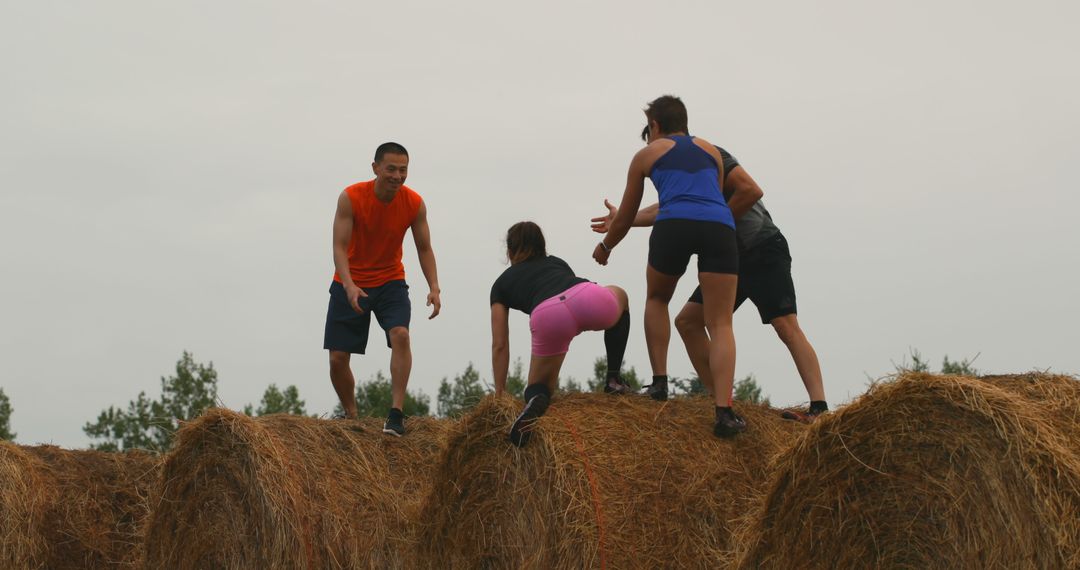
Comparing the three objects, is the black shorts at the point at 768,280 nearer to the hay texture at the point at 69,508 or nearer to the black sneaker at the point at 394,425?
the black sneaker at the point at 394,425

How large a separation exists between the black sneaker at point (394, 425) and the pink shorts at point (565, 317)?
2.42 meters

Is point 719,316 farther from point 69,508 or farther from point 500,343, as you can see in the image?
point 69,508

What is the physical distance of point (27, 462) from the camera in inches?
425

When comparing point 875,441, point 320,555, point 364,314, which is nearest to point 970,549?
point 875,441

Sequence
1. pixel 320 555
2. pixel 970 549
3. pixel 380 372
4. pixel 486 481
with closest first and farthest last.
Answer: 1. pixel 970 549
2. pixel 486 481
3. pixel 320 555
4. pixel 380 372

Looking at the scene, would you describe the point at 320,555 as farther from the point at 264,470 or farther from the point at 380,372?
the point at 380,372

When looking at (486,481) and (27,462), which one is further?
(27,462)

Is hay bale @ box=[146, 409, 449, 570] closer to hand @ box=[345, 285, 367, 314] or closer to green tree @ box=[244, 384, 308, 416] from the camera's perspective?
hand @ box=[345, 285, 367, 314]

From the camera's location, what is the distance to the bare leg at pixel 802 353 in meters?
8.12

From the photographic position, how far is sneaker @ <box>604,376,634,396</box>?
816cm

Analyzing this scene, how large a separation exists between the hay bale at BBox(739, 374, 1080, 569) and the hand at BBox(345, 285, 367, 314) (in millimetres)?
4079

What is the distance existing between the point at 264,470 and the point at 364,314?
1820 mm

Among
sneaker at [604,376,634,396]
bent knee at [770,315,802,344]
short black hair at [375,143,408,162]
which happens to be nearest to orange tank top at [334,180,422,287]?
short black hair at [375,143,408,162]

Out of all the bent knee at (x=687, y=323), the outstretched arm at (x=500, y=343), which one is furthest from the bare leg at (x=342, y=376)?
the bent knee at (x=687, y=323)
